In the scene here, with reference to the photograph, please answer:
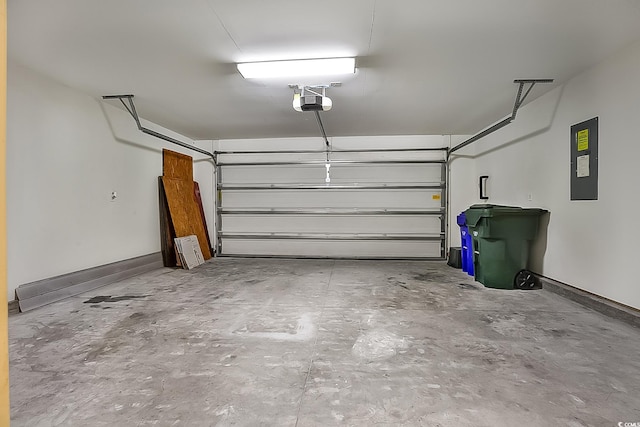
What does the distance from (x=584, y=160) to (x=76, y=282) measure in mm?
6048

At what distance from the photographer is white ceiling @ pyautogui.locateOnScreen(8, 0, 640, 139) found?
2391 millimetres

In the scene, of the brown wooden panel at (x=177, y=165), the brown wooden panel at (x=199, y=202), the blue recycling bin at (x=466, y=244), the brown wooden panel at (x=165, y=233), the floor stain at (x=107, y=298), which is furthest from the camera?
the brown wooden panel at (x=199, y=202)

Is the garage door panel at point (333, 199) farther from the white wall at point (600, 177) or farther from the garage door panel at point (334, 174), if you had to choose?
the white wall at point (600, 177)

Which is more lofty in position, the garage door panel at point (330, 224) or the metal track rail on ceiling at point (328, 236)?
the garage door panel at point (330, 224)

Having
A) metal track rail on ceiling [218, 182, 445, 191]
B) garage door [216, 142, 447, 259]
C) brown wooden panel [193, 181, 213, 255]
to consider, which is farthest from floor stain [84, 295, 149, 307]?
metal track rail on ceiling [218, 182, 445, 191]

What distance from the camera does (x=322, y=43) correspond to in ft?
9.58

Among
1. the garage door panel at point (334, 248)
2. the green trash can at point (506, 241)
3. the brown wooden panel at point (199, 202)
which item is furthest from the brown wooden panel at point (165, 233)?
the green trash can at point (506, 241)

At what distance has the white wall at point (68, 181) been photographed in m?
3.43

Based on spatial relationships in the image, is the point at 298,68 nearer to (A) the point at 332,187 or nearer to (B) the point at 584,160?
(B) the point at 584,160

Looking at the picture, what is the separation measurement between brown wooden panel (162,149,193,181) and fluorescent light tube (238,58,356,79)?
3.41 metres

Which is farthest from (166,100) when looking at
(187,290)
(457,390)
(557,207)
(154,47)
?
(557,207)

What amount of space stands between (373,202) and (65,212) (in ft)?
16.9

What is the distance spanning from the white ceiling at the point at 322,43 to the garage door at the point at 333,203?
2.34 metres

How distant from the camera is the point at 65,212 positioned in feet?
13.3
